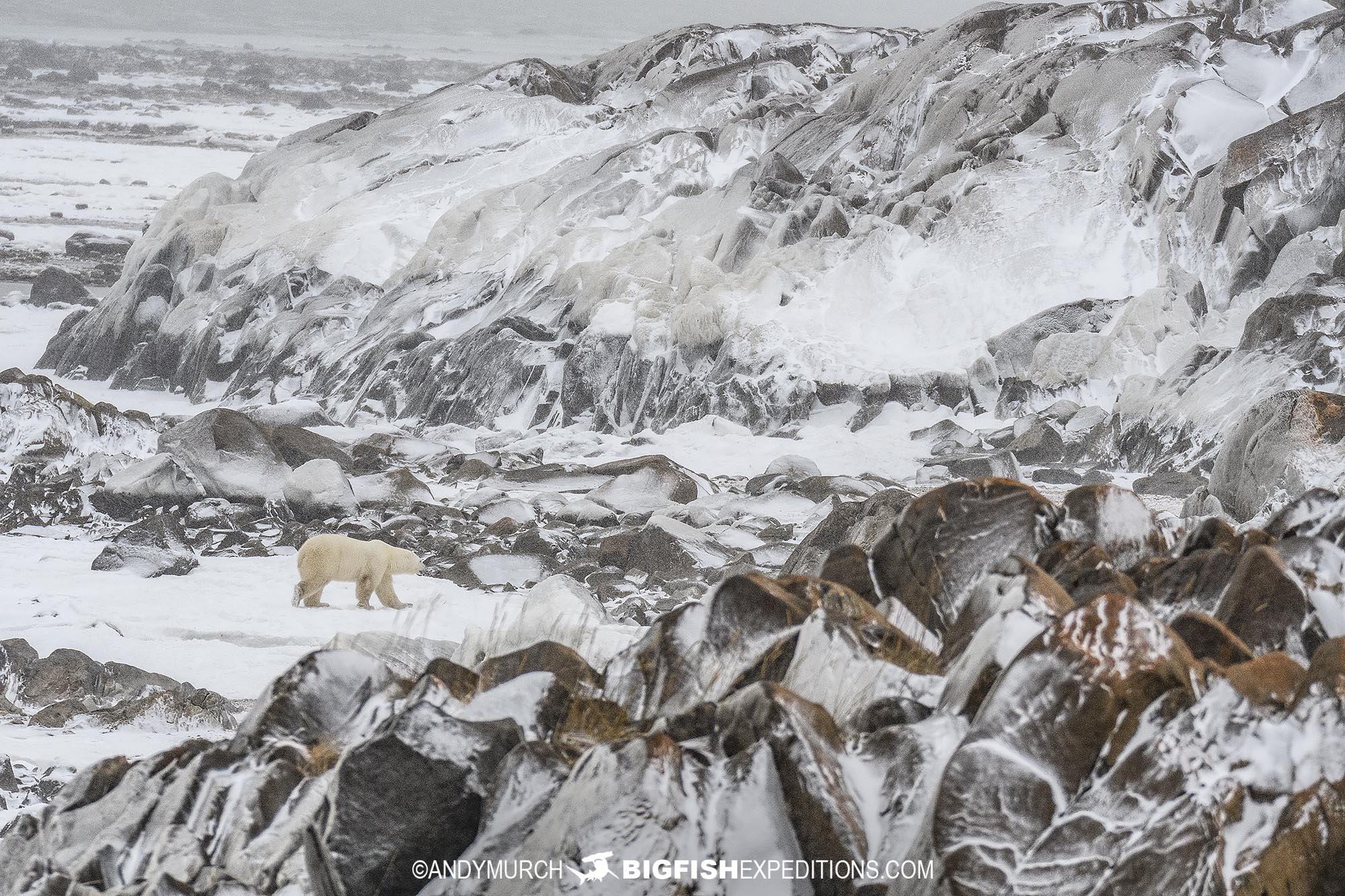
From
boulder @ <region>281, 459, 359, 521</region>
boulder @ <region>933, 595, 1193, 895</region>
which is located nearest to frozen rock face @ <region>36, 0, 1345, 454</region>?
boulder @ <region>281, 459, 359, 521</region>

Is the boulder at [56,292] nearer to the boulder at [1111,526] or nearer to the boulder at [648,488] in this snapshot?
the boulder at [648,488]

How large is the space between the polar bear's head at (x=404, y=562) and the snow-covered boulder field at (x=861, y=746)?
5415 mm

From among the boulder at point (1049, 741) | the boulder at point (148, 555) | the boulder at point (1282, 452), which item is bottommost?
the boulder at point (148, 555)

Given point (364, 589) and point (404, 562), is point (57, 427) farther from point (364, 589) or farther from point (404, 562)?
point (364, 589)

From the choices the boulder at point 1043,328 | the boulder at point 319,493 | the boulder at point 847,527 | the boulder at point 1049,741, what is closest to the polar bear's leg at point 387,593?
the boulder at point 847,527

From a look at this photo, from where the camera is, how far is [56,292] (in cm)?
2723

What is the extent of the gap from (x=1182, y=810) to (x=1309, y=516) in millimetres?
2194

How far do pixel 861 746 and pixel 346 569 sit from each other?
6.80m

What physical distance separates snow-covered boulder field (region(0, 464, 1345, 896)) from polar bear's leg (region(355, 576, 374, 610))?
5174 millimetres

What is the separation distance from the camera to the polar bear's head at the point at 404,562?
32.0ft

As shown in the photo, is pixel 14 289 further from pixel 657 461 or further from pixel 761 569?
pixel 761 569

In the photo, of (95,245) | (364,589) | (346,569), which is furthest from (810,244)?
(95,245)

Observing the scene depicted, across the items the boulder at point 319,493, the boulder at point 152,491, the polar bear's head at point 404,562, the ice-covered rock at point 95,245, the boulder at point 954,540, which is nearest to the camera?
the boulder at point 954,540

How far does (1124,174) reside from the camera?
1800 cm
